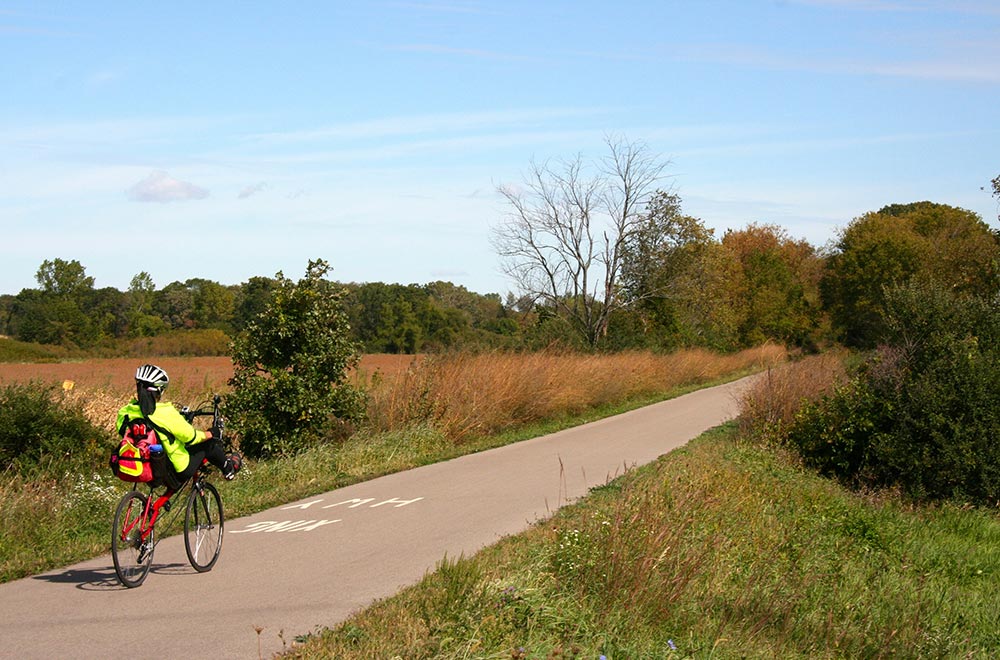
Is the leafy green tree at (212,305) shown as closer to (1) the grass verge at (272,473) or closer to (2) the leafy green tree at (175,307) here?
(2) the leafy green tree at (175,307)

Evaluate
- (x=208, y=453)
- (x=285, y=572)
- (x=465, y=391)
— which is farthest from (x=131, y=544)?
(x=465, y=391)

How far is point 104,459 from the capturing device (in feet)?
45.3

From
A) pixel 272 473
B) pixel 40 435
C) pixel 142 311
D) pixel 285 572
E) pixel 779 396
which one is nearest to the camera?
pixel 285 572

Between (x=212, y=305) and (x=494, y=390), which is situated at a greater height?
(x=212, y=305)

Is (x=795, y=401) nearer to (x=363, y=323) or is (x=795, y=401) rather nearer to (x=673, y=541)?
(x=673, y=541)

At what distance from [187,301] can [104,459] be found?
8218 centimetres

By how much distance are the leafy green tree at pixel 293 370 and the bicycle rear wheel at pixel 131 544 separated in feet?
23.7

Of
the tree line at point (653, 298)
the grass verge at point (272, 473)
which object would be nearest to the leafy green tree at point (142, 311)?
the tree line at point (653, 298)

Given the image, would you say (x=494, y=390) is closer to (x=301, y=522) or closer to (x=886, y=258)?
(x=301, y=522)

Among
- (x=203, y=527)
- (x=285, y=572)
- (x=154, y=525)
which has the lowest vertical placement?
(x=285, y=572)

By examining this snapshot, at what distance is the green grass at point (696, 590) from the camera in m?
6.14

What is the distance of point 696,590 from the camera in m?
7.80

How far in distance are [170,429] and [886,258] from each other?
6485cm

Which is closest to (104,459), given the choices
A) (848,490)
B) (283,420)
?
(283,420)
